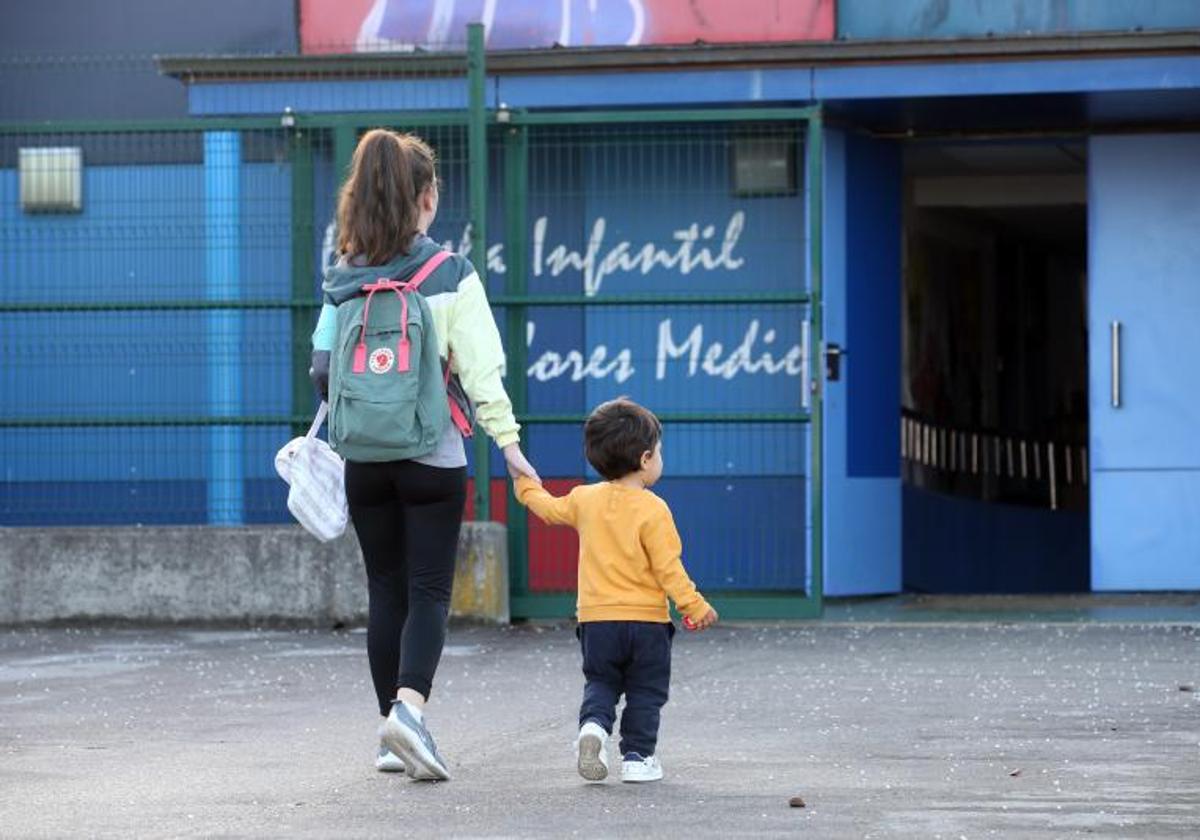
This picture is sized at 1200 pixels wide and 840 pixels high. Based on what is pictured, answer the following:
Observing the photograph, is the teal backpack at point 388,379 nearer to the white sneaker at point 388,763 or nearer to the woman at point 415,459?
the woman at point 415,459

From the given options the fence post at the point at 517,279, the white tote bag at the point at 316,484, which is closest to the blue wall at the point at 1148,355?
the fence post at the point at 517,279

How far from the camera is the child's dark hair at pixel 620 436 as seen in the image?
22.1 ft

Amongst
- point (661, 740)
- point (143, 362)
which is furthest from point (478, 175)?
point (661, 740)

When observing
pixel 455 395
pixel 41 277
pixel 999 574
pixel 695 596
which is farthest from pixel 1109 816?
pixel 999 574

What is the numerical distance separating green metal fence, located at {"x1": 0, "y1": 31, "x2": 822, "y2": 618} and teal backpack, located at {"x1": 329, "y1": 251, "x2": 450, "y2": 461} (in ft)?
18.6

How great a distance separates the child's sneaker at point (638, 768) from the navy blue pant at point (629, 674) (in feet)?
0.06

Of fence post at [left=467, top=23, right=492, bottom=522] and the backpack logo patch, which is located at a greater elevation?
fence post at [left=467, top=23, right=492, bottom=522]

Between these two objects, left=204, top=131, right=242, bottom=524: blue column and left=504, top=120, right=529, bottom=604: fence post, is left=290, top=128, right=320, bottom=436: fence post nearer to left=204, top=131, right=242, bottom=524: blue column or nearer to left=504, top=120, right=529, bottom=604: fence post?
left=204, top=131, right=242, bottom=524: blue column

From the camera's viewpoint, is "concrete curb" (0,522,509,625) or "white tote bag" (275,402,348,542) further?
"concrete curb" (0,522,509,625)

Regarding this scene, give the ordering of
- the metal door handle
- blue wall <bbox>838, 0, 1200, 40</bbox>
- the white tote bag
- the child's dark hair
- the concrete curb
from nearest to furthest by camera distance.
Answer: the child's dark hair → the white tote bag → the concrete curb → blue wall <bbox>838, 0, 1200, 40</bbox> → the metal door handle

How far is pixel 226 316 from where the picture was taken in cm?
1284

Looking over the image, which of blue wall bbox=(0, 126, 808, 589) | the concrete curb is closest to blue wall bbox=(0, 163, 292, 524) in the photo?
blue wall bbox=(0, 126, 808, 589)

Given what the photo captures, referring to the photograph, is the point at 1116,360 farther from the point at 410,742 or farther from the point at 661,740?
the point at 410,742

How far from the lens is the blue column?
12742 millimetres
